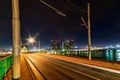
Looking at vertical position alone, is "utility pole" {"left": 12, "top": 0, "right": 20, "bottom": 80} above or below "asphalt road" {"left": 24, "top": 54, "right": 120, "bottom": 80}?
above

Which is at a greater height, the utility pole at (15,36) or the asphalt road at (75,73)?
the utility pole at (15,36)

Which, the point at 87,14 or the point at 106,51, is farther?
the point at 87,14

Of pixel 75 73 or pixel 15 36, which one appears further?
pixel 75 73

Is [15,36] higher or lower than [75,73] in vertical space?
higher

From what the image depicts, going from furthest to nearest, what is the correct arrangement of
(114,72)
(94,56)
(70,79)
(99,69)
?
(94,56) → (99,69) → (114,72) → (70,79)

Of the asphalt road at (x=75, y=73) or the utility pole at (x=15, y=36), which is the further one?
the asphalt road at (x=75, y=73)

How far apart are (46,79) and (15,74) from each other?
17.2ft

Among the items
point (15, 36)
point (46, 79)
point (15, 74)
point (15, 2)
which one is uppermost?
point (15, 2)

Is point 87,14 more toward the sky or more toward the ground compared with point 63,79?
A: more toward the sky

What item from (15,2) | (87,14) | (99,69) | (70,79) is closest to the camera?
(15,2)

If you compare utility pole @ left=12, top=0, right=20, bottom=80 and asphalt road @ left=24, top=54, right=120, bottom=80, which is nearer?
utility pole @ left=12, top=0, right=20, bottom=80

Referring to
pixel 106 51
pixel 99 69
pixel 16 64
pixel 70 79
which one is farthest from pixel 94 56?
pixel 16 64

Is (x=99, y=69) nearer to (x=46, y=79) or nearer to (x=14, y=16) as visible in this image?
(x=46, y=79)

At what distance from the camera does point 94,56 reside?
121 feet
